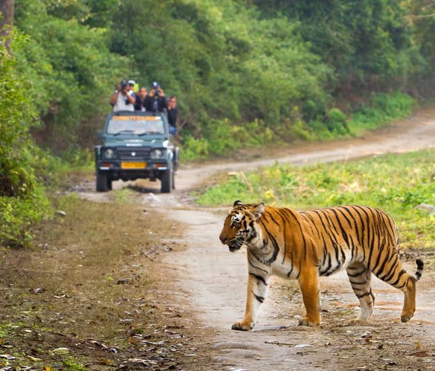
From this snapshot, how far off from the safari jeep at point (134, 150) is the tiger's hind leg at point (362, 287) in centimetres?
1482

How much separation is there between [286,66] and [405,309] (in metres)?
37.1

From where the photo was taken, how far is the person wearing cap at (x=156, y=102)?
89.6ft

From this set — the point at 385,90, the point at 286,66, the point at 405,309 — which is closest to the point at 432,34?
the point at 385,90

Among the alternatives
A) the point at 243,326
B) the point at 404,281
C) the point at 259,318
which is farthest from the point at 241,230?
the point at 404,281

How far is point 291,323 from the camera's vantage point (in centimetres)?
983

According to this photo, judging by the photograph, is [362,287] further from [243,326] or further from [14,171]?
[14,171]

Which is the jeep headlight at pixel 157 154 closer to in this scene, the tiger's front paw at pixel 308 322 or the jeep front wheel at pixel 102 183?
the jeep front wheel at pixel 102 183

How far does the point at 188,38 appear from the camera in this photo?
130 feet

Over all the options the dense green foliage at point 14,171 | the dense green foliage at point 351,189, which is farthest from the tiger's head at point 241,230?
the dense green foliage at point 351,189

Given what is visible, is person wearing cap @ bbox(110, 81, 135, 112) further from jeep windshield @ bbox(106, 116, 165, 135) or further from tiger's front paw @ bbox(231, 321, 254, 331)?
tiger's front paw @ bbox(231, 321, 254, 331)

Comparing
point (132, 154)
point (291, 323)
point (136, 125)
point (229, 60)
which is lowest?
point (291, 323)

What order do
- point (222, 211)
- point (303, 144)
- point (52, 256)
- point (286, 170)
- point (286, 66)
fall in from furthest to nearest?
point (286, 66) < point (303, 144) < point (286, 170) < point (222, 211) < point (52, 256)

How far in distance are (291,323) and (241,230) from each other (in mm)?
1245

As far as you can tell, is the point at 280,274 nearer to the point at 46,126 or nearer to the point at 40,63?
the point at 40,63
